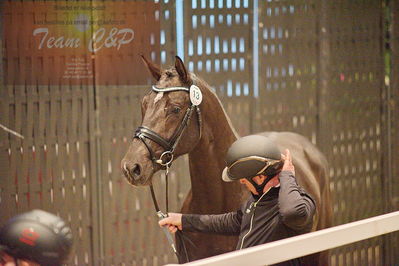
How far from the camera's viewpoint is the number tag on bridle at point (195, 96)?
322 cm

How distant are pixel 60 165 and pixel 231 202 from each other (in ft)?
5.22

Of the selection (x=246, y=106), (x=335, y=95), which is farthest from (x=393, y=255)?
(x=246, y=106)

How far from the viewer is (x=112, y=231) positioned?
4.60 m

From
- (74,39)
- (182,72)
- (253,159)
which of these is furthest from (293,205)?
(74,39)

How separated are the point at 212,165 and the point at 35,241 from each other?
4.95 feet

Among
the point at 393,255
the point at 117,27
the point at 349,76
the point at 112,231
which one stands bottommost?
the point at 393,255

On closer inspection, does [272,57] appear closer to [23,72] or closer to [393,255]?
[23,72]

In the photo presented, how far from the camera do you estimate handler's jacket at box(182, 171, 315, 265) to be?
2.55m

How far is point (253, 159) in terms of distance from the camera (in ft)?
8.67

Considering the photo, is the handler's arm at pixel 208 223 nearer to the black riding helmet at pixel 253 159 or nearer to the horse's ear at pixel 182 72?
the black riding helmet at pixel 253 159

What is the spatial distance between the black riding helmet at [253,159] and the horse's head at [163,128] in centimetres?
53

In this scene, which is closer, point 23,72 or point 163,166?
point 163,166

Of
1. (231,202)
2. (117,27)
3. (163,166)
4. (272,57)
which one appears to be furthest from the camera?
(272,57)

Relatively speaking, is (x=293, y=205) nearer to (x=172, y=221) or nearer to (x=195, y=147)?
(x=172, y=221)
